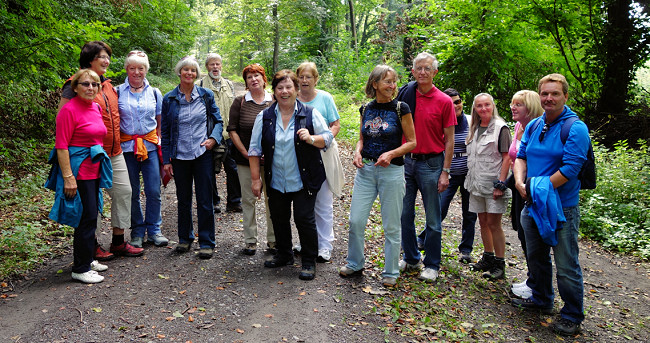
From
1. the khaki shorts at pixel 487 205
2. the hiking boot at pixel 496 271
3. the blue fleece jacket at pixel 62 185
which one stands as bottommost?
the hiking boot at pixel 496 271

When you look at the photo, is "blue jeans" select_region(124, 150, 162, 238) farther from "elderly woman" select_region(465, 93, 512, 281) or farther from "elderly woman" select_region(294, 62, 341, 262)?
"elderly woman" select_region(465, 93, 512, 281)

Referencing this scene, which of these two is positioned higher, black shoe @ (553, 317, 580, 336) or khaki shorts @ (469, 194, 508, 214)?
khaki shorts @ (469, 194, 508, 214)

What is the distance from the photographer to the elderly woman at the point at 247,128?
16.5 feet

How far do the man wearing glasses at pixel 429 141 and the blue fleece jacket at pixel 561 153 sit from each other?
75 cm

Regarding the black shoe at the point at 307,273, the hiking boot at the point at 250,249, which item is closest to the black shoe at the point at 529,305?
the black shoe at the point at 307,273

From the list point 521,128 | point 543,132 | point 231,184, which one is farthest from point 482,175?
point 231,184

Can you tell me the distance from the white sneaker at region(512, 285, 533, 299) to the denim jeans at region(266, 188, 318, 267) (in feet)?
7.24

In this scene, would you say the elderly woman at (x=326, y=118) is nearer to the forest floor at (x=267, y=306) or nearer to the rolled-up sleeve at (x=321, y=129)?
the forest floor at (x=267, y=306)

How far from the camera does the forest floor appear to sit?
11.4 feet

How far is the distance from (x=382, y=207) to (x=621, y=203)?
19.5 ft

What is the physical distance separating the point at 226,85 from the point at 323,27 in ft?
69.2

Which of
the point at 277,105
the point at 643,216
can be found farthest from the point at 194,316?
the point at 643,216

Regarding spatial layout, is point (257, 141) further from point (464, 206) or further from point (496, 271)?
point (496, 271)

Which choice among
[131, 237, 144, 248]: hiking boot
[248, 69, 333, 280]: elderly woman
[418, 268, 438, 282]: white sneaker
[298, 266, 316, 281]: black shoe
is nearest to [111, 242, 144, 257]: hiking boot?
[131, 237, 144, 248]: hiking boot
